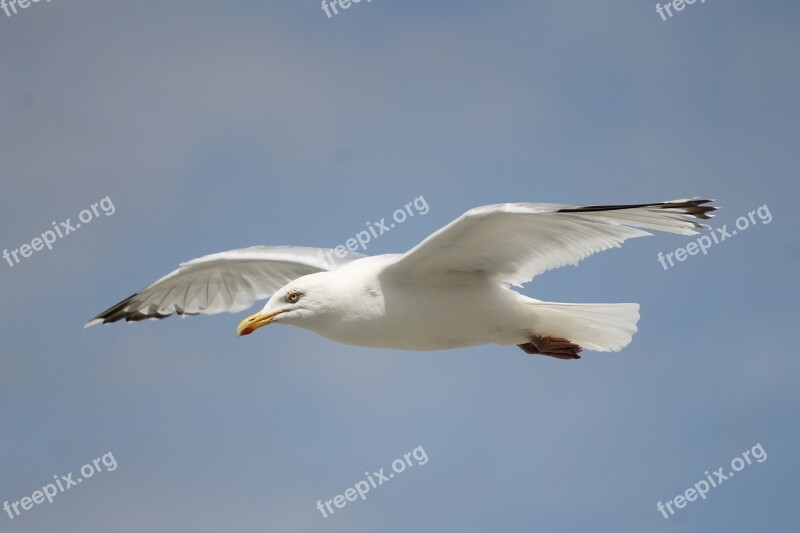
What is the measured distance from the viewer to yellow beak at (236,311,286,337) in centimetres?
927

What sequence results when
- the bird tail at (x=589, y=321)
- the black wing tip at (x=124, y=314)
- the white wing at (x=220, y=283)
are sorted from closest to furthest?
the bird tail at (x=589, y=321) → the white wing at (x=220, y=283) → the black wing tip at (x=124, y=314)

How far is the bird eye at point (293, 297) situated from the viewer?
30.5ft

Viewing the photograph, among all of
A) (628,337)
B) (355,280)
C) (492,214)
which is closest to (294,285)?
(355,280)

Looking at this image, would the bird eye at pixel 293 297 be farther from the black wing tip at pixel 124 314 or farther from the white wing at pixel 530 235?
the black wing tip at pixel 124 314

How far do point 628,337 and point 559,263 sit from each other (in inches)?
45.9

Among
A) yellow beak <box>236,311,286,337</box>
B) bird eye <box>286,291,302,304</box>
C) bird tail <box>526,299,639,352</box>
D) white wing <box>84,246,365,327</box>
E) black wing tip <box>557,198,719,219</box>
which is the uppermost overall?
white wing <box>84,246,365,327</box>

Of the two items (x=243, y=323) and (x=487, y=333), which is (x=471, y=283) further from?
(x=243, y=323)

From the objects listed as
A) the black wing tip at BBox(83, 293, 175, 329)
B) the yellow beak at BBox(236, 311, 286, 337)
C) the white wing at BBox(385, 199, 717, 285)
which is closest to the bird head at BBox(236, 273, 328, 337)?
the yellow beak at BBox(236, 311, 286, 337)

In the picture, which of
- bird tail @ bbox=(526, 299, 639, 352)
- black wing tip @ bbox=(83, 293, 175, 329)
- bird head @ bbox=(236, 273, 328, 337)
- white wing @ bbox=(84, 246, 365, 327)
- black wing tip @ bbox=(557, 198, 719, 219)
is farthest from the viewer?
black wing tip @ bbox=(83, 293, 175, 329)

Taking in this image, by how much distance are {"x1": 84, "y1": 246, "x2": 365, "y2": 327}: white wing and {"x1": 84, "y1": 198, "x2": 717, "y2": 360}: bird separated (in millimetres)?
1864

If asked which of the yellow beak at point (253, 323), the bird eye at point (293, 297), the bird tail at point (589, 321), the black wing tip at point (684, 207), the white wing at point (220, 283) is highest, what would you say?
the white wing at point (220, 283)

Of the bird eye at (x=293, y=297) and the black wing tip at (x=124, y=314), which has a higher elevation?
the black wing tip at (x=124, y=314)

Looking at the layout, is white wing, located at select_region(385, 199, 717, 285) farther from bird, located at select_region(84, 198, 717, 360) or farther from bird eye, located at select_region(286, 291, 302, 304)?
bird eye, located at select_region(286, 291, 302, 304)

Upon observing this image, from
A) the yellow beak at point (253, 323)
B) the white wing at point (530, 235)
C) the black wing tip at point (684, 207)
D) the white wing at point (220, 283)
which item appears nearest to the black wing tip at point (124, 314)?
the white wing at point (220, 283)
